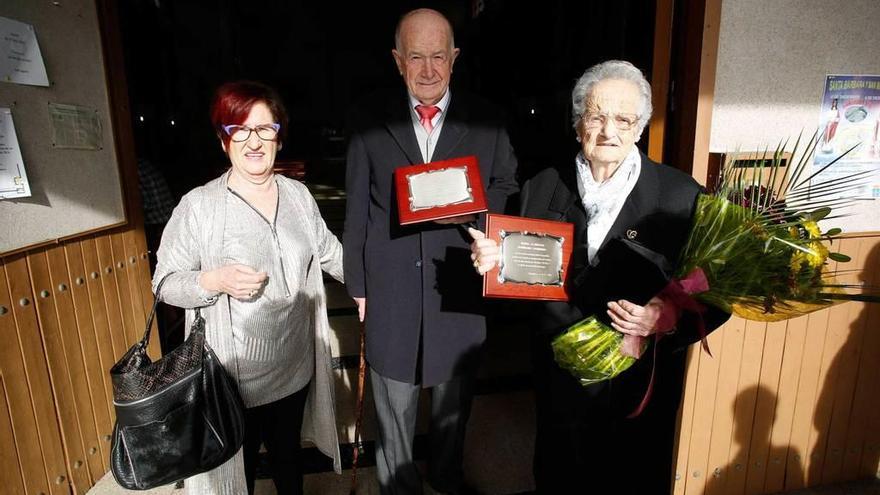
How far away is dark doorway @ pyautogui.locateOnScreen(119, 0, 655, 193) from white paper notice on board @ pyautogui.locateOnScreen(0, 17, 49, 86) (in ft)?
4.54

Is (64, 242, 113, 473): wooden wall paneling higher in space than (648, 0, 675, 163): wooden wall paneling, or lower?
lower

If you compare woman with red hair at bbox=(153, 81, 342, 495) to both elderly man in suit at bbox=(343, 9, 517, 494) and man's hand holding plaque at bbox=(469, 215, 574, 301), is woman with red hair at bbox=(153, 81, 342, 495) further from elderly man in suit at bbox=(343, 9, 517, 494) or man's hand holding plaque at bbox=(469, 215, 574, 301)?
man's hand holding plaque at bbox=(469, 215, 574, 301)

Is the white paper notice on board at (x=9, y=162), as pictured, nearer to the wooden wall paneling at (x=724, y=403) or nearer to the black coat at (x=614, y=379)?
the black coat at (x=614, y=379)

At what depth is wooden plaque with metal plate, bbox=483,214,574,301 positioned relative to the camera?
125cm

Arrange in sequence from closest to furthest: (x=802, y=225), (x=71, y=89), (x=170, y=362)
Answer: (x=802, y=225) < (x=170, y=362) < (x=71, y=89)

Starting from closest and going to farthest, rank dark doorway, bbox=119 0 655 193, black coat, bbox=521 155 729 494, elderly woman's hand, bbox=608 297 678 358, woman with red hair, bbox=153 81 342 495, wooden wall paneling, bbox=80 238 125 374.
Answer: elderly woman's hand, bbox=608 297 678 358 → black coat, bbox=521 155 729 494 → woman with red hair, bbox=153 81 342 495 → wooden wall paneling, bbox=80 238 125 374 → dark doorway, bbox=119 0 655 193

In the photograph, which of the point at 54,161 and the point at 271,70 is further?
the point at 271,70

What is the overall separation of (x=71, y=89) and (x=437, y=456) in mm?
2281

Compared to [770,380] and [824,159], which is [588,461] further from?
[824,159]

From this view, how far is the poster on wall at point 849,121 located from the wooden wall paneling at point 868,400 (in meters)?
0.38

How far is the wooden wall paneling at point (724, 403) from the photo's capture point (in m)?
1.80

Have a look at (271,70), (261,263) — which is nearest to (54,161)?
(261,263)

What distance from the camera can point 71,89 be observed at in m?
1.98

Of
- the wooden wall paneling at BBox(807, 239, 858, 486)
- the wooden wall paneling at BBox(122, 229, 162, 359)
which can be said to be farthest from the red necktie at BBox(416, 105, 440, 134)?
the wooden wall paneling at BBox(122, 229, 162, 359)
